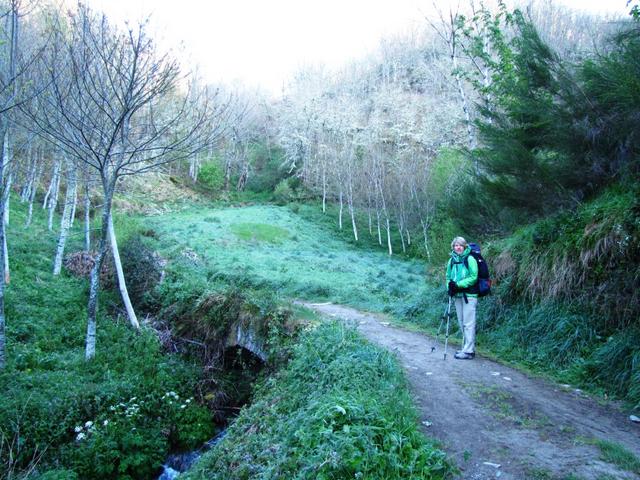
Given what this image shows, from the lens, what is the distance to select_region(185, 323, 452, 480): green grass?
3.56 metres

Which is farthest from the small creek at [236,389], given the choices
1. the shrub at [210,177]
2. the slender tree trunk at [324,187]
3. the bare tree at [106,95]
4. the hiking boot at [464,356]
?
the shrub at [210,177]

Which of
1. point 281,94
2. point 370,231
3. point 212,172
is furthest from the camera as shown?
point 281,94

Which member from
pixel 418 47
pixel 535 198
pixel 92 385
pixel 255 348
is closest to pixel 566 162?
pixel 535 198

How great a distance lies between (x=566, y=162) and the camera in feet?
25.7

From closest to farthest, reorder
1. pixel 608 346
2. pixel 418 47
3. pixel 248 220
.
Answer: pixel 608 346 < pixel 248 220 < pixel 418 47

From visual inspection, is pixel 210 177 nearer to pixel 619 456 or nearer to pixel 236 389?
pixel 236 389

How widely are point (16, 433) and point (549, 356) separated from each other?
28.6ft

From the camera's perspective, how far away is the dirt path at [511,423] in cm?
372

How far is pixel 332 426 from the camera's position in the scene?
13.1 ft

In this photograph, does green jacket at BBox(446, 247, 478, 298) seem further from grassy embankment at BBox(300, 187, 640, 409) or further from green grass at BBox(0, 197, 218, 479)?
green grass at BBox(0, 197, 218, 479)

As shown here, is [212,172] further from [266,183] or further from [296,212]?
[296,212]

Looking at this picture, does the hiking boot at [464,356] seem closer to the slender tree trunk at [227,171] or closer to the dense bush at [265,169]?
the dense bush at [265,169]

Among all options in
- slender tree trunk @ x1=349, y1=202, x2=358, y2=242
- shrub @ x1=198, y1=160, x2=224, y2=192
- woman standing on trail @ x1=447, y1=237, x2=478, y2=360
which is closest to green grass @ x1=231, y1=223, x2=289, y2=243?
slender tree trunk @ x1=349, y1=202, x2=358, y2=242

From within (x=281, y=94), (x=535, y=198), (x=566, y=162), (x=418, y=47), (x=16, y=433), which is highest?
(x=418, y=47)
